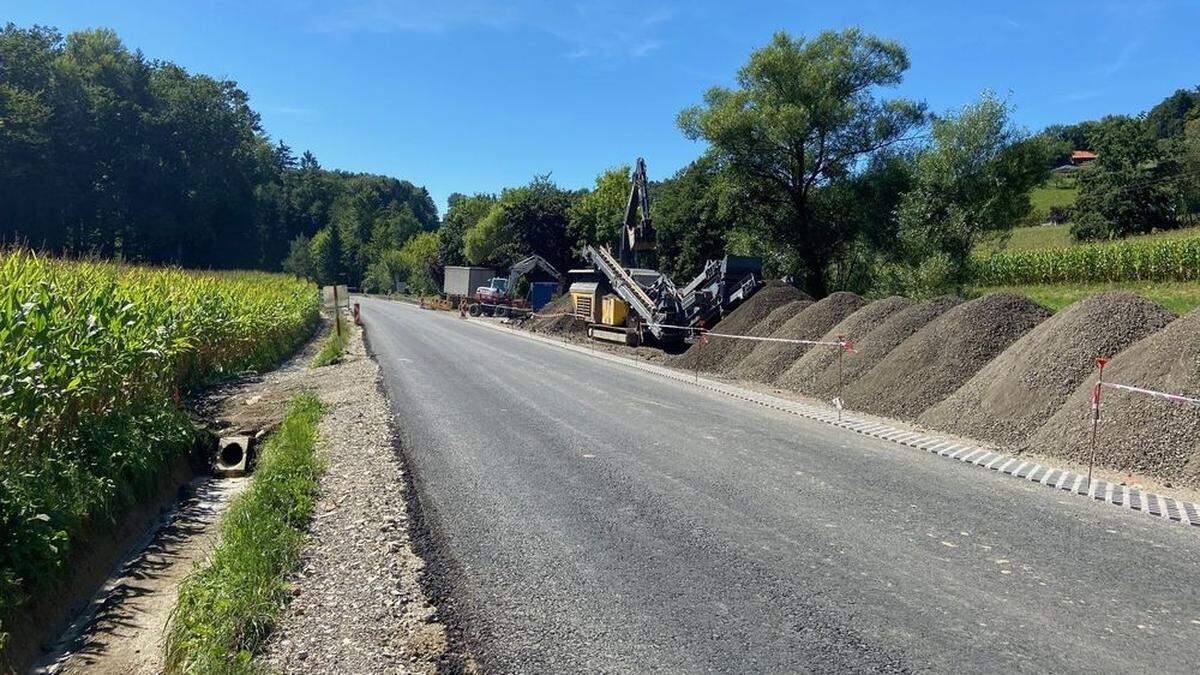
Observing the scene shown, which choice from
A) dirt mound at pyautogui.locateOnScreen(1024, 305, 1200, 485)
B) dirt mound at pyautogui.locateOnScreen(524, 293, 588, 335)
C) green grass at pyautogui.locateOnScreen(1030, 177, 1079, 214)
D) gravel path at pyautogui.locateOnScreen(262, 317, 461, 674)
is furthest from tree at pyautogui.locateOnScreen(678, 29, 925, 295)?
green grass at pyautogui.locateOnScreen(1030, 177, 1079, 214)

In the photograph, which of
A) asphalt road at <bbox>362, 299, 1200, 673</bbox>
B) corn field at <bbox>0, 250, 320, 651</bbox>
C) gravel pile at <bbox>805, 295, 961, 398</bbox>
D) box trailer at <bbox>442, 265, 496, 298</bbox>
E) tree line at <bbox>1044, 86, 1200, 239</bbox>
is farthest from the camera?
box trailer at <bbox>442, 265, 496, 298</bbox>

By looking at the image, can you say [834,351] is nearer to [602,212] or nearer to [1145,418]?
[1145,418]

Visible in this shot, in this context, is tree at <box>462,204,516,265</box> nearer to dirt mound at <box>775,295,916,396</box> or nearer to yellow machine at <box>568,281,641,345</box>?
yellow machine at <box>568,281,641,345</box>

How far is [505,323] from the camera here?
148 ft

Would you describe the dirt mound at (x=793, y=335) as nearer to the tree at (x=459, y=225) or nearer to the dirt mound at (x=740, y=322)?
the dirt mound at (x=740, y=322)

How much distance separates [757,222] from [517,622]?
28822mm

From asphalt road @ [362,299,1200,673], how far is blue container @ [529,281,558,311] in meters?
35.7

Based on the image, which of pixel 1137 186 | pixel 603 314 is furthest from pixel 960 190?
pixel 1137 186

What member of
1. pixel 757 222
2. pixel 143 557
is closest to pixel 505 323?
pixel 757 222

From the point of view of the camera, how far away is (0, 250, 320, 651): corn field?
6090 millimetres

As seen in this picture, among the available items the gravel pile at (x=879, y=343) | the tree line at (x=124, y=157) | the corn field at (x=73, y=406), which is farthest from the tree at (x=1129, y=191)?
the tree line at (x=124, y=157)

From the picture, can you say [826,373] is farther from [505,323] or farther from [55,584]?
[505,323]

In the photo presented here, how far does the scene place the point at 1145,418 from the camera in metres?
9.10

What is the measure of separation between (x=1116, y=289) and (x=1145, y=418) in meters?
20.8
